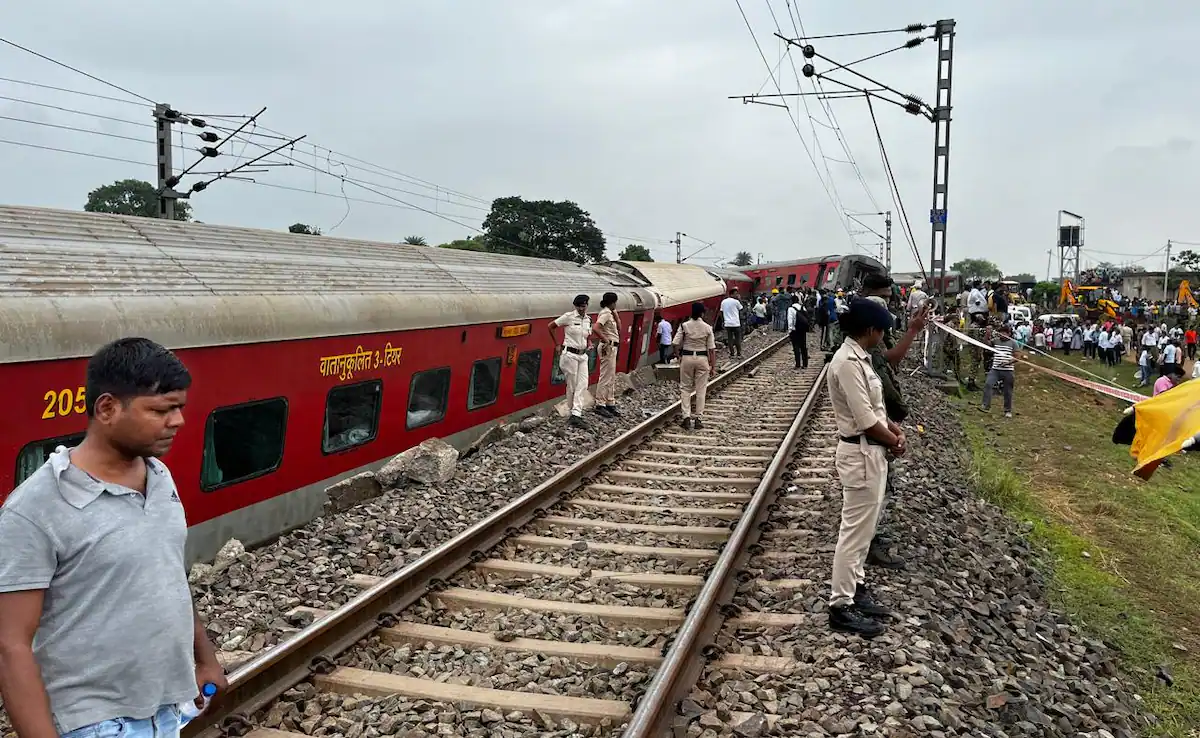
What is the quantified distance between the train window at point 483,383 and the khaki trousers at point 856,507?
703 cm

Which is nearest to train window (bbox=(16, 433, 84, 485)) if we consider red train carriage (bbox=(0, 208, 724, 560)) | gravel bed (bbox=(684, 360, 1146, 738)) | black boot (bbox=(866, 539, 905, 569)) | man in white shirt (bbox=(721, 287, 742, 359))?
red train carriage (bbox=(0, 208, 724, 560))

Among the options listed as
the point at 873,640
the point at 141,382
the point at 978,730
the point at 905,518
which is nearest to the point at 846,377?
the point at 873,640

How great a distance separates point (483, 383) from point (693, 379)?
3.05m

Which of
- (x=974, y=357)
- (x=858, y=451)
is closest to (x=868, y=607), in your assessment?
(x=858, y=451)

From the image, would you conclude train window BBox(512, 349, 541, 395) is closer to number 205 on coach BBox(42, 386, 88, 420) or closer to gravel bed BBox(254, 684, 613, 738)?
number 205 on coach BBox(42, 386, 88, 420)

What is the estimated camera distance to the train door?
18.8 meters

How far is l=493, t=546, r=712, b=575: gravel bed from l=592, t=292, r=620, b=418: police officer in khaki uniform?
6.70m

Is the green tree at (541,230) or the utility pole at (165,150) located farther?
the green tree at (541,230)

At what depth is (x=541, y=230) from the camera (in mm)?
78188

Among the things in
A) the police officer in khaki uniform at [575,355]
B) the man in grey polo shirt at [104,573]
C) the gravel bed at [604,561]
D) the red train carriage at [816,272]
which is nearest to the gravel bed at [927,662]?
the gravel bed at [604,561]

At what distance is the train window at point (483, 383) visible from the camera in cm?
1149

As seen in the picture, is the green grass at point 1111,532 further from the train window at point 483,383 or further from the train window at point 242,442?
the train window at point 242,442

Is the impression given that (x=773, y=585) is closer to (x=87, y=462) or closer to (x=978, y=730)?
(x=978, y=730)

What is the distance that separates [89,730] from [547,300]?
1167cm
